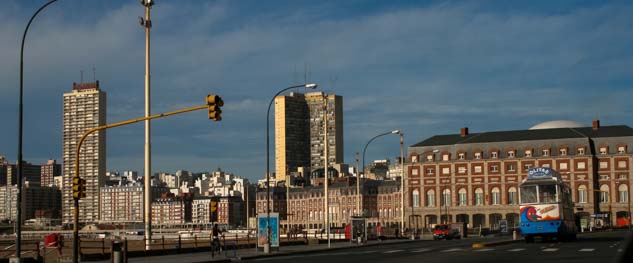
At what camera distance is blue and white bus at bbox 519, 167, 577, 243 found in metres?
52.0

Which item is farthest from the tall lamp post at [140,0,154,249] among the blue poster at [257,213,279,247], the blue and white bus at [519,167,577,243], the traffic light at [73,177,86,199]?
the blue and white bus at [519,167,577,243]

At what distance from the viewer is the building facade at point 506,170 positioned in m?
140

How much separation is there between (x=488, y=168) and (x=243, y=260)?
355 feet

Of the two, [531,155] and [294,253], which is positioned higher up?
[531,155]

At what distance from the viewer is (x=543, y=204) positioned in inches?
2051

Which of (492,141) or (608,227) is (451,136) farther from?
(608,227)

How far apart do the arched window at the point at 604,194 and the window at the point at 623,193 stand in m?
1.82

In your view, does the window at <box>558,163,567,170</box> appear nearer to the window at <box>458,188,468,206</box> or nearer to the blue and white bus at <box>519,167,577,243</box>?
the window at <box>458,188,468,206</box>

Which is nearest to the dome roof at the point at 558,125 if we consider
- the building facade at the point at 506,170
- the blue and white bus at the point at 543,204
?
the building facade at the point at 506,170

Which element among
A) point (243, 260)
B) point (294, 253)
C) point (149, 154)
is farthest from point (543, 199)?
point (149, 154)

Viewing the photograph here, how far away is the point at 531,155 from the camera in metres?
145

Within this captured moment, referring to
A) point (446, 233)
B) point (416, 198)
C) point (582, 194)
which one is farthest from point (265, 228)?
point (416, 198)

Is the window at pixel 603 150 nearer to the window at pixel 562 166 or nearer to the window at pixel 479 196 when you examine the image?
the window at pixel 562 166

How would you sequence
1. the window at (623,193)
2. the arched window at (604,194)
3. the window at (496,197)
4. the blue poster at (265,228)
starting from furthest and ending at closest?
the window at (496,197)
the arched window at (604,194)
the window at (623,193)
the blue poster at (265,228)
